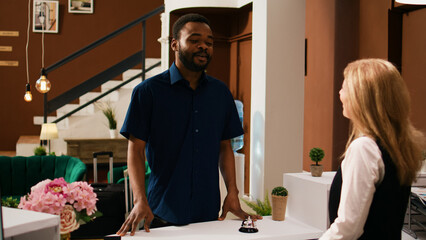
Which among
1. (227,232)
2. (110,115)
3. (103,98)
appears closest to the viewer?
(227,232)

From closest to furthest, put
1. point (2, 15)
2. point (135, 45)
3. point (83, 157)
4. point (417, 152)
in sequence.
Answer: point (417, 152), point (83, 157), point (2, 15), point (135, 45)

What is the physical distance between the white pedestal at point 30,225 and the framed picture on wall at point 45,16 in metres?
8.45

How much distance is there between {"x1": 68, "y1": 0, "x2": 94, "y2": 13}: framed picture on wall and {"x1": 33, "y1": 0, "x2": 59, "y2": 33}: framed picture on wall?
269 millimetres

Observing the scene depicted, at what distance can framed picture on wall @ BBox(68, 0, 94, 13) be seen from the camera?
885 centimetres

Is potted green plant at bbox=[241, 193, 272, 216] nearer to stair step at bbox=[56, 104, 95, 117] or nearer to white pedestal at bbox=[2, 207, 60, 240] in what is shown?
white pedestal at bbox=[2, 207, 60, 240]

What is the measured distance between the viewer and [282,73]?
375cm

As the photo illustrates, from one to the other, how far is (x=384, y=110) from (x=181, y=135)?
884 mm

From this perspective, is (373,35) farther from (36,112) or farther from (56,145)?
(36,112)

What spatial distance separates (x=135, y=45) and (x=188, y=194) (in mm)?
7660

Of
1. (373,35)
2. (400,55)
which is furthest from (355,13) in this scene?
(400,55)

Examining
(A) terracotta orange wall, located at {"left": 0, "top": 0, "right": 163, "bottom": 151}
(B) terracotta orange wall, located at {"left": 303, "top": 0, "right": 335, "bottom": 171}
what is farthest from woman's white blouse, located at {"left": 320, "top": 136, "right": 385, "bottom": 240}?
(A) terracotta orange wall, located at {"left": 0, "top": 0, "right": 163, "bottom": 151}

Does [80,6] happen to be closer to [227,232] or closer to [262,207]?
[262,207]

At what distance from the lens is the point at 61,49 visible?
8.80 metres

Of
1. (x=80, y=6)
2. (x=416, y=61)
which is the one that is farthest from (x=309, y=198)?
(x=80, y=6)
